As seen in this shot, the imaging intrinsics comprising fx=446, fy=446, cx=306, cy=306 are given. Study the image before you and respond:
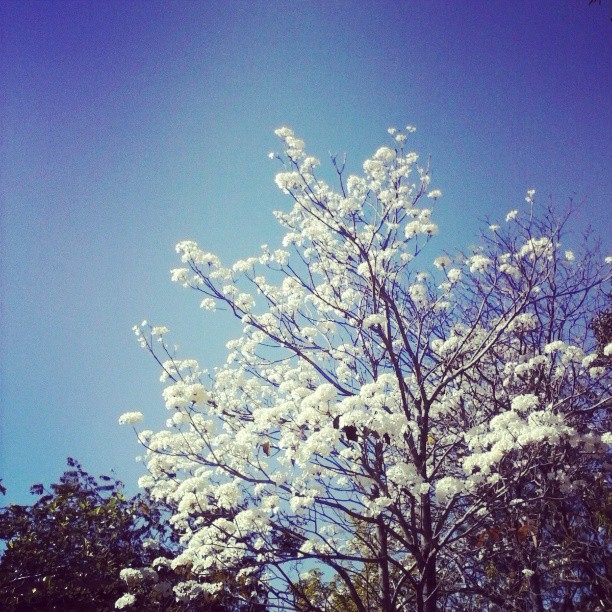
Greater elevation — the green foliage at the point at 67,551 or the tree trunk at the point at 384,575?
the green foliage at the point at 67,551

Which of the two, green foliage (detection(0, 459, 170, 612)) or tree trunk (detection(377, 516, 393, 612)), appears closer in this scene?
tree trunk (detection(377, 516, 393, 612))

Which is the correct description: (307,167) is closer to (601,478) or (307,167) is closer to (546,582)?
(601,478)

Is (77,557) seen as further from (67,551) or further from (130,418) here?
(130,418)

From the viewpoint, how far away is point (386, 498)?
15.6 ft

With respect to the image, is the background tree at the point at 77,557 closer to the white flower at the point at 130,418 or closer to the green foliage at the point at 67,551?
the green foliage at the point at 67,551

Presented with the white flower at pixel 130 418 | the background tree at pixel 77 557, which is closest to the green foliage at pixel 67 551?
the background tree at pixel 77 557

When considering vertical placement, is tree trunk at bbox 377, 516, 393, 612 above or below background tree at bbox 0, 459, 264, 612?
below

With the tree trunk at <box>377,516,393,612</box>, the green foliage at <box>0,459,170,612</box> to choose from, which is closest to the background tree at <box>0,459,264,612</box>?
the green foliage at <box>0,459,170,612</box>

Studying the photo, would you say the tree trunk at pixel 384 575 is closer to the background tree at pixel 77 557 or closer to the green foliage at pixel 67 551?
the background tree at pixel 77 557

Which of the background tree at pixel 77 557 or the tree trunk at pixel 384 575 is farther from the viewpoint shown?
the background tree at pixel 77 557

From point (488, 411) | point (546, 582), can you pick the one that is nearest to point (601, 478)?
point (546, 582)

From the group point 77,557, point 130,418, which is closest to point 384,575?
point 130,418

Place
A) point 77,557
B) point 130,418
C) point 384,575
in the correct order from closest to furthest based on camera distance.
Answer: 1. point 130,418
2. point 384,575
3. point 77,557

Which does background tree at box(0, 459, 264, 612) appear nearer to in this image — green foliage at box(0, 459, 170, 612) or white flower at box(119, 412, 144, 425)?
green foliage at box(0, 459, 170, 612)
